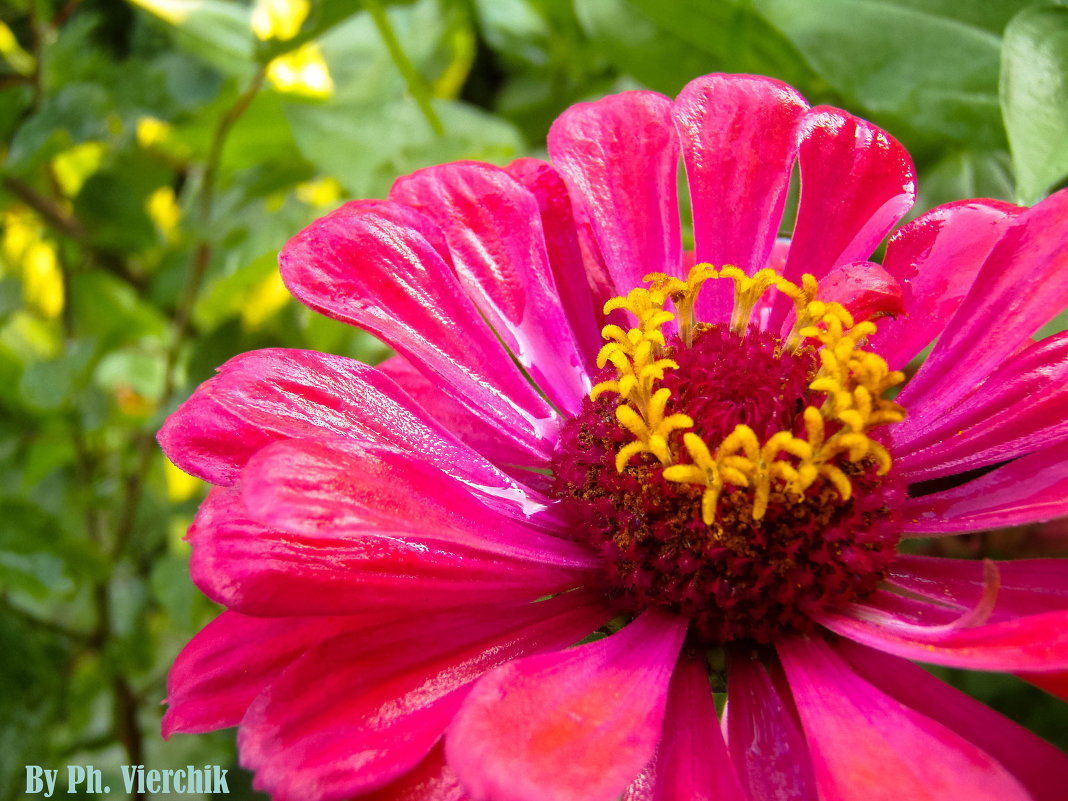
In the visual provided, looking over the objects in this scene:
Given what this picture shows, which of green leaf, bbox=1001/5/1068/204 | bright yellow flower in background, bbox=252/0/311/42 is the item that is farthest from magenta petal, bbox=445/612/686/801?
bright yellow flower in background, bbox=252/0/311/42

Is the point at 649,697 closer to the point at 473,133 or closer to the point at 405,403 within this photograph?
the point at 405,403

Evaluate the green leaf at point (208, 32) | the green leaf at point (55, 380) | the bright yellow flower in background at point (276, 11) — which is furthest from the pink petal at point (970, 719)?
the bright yellow flower in background at point (276, 11)

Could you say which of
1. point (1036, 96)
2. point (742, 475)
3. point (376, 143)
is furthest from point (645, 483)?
point (376, 143)

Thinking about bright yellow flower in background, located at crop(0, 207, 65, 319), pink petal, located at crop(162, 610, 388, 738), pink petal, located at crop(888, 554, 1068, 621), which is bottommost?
bright yellow flower in background, located at crop(0, 207, 65, 319)

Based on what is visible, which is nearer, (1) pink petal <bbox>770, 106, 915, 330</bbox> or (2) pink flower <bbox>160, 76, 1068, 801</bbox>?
(2) pink flower <bbox>160, 76, 1068, 801</bbox>

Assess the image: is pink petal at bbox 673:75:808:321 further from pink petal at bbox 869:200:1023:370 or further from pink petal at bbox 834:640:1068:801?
pink petal at bbox 834:640:1068:801

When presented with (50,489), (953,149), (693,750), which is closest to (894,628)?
→ (693,750)
